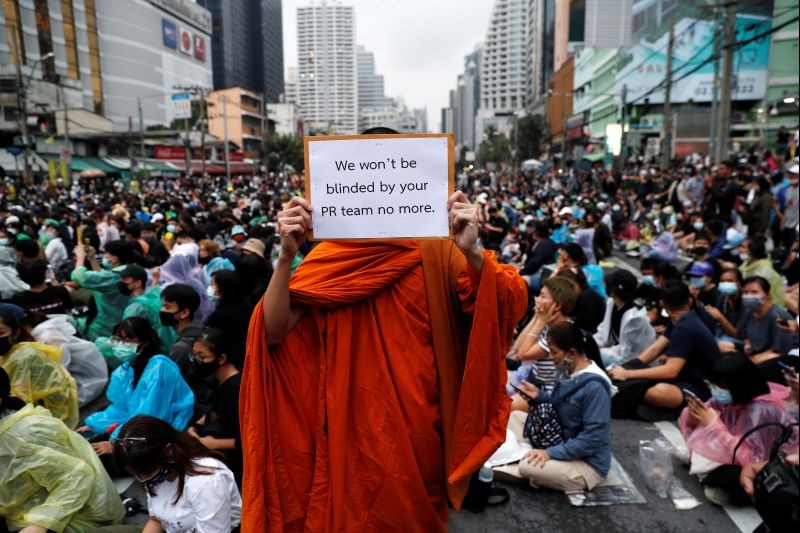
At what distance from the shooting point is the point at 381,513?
2.06 meters

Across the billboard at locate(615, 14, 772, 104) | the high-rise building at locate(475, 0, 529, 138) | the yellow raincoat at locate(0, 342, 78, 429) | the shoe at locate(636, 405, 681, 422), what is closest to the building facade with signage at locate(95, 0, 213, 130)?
the billboard at locate(615, 14, 772, 104)

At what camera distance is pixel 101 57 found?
2174 inches

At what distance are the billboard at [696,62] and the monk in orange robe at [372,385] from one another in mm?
40529

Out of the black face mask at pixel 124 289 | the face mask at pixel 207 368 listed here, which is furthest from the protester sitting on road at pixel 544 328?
the black face mask at pixel 124 289

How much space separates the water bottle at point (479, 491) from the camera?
3.60 metres

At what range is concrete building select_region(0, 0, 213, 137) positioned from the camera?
134 ft

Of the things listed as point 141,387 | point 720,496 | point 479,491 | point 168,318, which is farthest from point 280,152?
point 720,496

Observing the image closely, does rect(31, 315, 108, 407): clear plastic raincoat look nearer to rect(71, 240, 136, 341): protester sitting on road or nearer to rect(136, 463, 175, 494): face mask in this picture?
rect(71, 240, 136, 341): protester sitting on road

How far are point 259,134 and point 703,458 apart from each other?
79.3 metres

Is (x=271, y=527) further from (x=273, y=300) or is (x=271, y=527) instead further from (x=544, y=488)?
(x=544, y=488)

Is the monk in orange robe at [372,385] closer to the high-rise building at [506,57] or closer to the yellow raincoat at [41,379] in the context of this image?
the yellow raincoat at [41,379]

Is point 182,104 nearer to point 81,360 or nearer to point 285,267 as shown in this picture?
point 81,360

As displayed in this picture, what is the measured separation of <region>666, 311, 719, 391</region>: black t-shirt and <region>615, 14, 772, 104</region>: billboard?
123 ft

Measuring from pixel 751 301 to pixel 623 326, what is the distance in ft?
3.96
